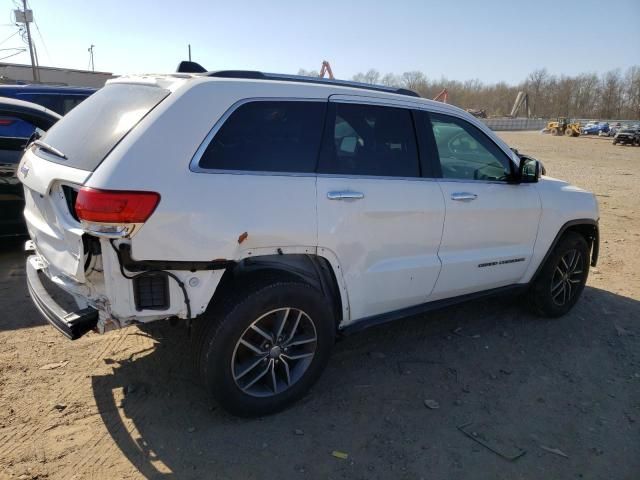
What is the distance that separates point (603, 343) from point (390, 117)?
2.80m

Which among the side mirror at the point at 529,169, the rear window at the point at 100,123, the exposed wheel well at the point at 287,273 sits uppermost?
the rear window at the point at 100,123

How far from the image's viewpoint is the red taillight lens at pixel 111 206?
7.90 ft

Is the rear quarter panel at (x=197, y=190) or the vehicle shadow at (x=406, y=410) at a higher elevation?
the rear quarter panel at (x=197, y=190)

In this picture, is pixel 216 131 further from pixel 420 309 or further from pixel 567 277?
pixel 567 277

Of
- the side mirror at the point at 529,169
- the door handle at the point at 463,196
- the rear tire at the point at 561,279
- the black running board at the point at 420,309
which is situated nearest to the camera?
the black running board at the point at 420,309

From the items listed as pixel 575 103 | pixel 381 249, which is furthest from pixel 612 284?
pixel 575 103

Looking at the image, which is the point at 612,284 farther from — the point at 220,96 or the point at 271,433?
the point at 220,96

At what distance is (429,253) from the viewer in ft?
11.8

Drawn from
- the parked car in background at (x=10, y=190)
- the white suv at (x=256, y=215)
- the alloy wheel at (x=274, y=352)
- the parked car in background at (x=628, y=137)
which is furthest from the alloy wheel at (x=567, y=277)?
the parked car in background at (x=628, y=137)

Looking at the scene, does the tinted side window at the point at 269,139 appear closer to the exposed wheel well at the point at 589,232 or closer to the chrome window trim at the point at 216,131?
the chrome window trim at the point at 216,131

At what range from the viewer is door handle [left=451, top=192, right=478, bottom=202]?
3619 mm

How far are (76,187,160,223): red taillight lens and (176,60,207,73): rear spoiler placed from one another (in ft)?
3.97

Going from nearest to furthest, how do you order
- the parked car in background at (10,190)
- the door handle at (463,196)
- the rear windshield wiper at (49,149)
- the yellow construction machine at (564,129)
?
the rear windshield wiper at (49,149)
the door handle at (463,196)
the parked car in background at (10,190)
the yellow construction machine at (564,129)

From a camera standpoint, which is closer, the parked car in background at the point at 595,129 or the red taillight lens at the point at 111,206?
the red taillight lens at the point at 111,206
